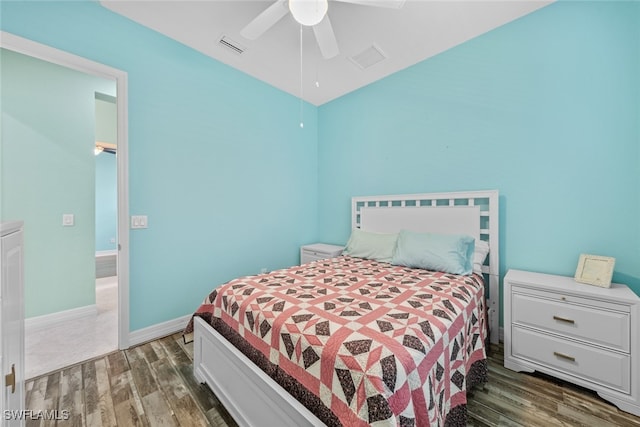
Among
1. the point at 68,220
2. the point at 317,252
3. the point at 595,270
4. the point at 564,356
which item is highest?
the point at 68,220

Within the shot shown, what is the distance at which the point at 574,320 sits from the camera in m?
1.64

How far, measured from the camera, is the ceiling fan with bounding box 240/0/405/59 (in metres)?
1.58

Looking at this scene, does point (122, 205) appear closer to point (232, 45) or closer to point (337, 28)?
point (232, 45)

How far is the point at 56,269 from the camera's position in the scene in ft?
8.75

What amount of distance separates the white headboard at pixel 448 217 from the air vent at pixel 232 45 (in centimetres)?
213

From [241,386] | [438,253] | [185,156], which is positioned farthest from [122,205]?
[438,253]

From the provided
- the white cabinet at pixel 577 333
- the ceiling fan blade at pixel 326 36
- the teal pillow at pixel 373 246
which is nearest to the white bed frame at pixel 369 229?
the teal pillow at pixel 373 246

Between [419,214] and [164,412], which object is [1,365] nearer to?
[164,412]

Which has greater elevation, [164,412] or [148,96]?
[148,96]

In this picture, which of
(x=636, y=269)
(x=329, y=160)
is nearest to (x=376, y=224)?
(x=329, y=160)

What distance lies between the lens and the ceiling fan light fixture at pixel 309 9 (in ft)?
5.13

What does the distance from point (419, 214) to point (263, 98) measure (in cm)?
236

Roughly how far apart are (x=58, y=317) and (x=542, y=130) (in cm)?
497

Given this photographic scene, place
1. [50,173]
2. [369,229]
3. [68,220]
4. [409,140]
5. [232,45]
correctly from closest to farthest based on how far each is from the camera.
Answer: [232,45]
[50,173]
[68,220]
[409,140]
[369,229]
